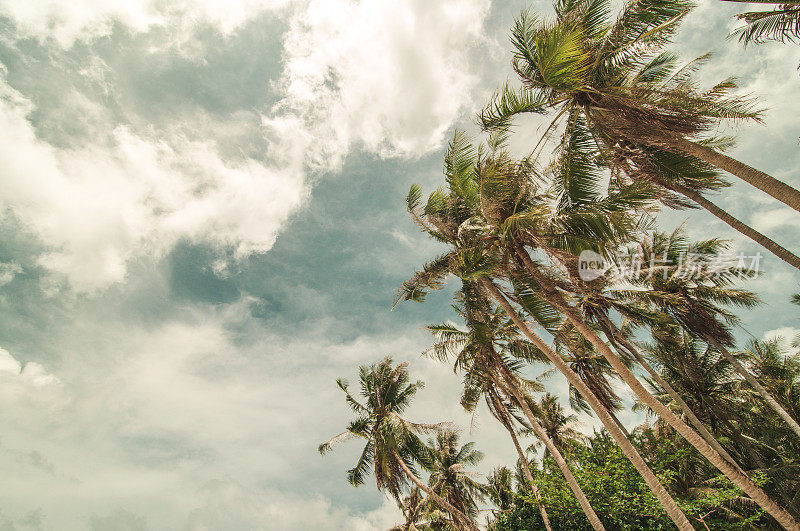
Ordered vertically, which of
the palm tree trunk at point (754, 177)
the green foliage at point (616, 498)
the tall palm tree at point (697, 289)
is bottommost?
the green foliage at point (616, 498)

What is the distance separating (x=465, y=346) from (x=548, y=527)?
6.61 m

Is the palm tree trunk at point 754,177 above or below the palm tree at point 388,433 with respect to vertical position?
below

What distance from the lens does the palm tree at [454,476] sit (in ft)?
70.4

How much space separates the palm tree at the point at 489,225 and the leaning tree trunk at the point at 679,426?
950 mm

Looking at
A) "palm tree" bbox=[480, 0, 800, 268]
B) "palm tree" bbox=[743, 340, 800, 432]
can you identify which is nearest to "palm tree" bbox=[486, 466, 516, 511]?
"palm tree" bbox=[743, 340, 800, 432]

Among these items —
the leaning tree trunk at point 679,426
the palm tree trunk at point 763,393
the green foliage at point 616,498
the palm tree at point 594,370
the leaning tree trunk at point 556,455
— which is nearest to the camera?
the leaning tree trunk at point 679,426

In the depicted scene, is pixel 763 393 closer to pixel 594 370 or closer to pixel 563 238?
pixel 594 370

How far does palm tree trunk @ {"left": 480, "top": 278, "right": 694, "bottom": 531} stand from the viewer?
653 centimetres

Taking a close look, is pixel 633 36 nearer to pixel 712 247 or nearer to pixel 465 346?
pixel 465 346

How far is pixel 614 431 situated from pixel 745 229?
5580 mm

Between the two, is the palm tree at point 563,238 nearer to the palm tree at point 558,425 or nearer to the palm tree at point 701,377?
the palm tree at point 701,377

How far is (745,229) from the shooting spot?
817 cm

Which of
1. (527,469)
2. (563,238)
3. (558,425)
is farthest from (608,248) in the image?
(558,425)

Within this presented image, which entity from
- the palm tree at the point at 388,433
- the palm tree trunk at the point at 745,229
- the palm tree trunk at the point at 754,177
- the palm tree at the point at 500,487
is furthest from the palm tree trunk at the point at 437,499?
the palm tree trunk at the point at 754,177
